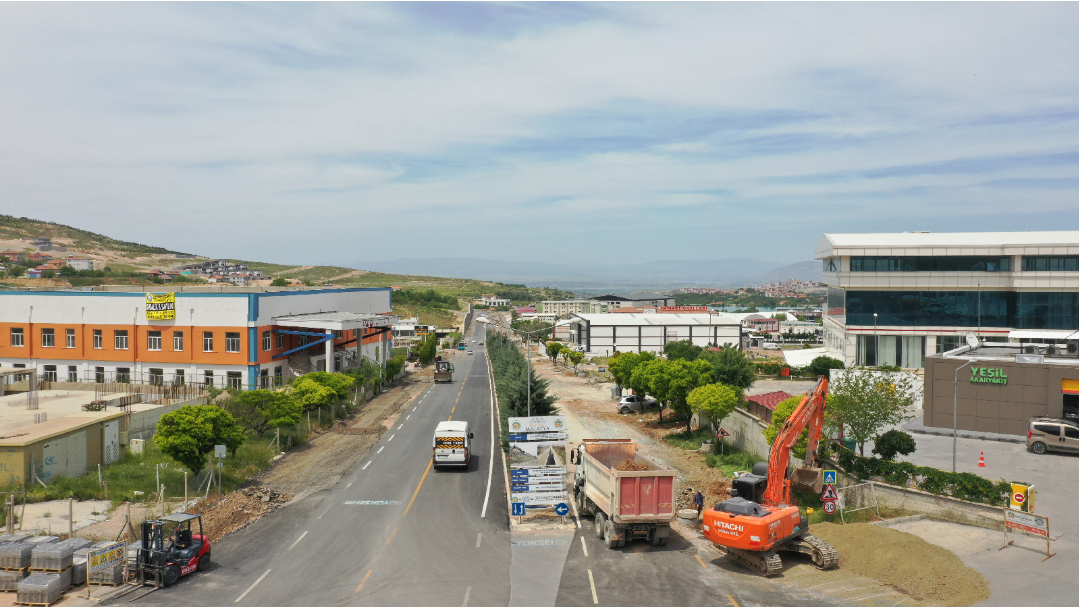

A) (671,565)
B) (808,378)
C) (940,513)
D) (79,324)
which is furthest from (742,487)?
(79,324)

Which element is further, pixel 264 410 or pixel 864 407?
pixel 264 410

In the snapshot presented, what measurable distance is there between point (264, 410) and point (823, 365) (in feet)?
166

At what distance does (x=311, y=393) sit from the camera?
43562 millimetres

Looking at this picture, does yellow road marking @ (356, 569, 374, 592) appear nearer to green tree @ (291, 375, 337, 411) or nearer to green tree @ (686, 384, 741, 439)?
green tree @ (686, 384, 741, 439)

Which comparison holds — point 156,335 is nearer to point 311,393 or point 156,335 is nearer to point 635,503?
point 311,393

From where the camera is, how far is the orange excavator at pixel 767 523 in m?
20.0

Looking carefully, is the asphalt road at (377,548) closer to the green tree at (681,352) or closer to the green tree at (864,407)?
the green tree at (864,407)

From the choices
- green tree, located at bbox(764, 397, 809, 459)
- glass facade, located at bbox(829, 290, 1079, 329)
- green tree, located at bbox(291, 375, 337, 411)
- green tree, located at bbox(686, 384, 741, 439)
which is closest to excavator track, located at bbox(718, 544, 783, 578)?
green tree, located at bbox(764, 397, 809, 459)

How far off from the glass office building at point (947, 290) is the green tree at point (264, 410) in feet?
167

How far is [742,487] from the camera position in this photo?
2370cm

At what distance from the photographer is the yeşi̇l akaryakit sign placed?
3888 cm

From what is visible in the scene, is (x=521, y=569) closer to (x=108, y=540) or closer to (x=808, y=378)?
(x=108, y=540)

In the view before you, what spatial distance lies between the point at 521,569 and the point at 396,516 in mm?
7274

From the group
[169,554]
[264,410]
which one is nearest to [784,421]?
[169,554]
